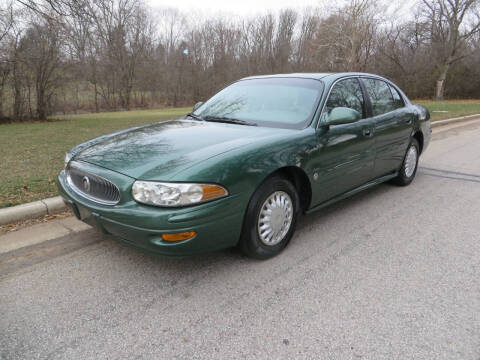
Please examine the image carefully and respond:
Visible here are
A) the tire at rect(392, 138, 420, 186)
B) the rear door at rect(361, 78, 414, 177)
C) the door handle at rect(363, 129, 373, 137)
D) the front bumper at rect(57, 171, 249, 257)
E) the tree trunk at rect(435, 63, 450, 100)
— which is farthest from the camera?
the tree trunk at rect(435, 63, 450, 100)

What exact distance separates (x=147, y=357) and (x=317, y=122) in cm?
233

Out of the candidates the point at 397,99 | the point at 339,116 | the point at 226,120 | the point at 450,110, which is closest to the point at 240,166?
the point at 226,120

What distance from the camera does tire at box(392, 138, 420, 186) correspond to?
4770 millimetres

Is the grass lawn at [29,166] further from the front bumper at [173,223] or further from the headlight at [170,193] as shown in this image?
→ the headlight at [170,193]

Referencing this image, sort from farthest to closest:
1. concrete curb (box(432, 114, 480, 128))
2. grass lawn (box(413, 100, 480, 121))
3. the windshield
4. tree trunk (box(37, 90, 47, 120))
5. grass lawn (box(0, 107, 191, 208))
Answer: tree trunk (box(37, 90, 47, 120)) < grass lawn (box(413, 100, 480, 121)) < concrete curb (box(432, 114, 480, 128)) < grass lawn (box(0, 107, 191, 208)) < the windshield

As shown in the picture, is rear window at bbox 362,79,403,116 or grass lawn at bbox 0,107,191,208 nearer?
rear window at bbox 362,79,403,116

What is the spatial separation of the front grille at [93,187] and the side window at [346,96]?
208 centimetres

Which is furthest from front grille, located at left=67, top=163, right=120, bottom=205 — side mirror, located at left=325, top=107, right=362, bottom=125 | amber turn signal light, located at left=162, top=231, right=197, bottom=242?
side mirror, located at left=325, top=107, right=362, bottom=125

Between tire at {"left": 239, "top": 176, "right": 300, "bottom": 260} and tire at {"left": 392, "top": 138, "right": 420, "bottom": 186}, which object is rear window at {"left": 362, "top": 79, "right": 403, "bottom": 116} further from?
tire at {"left": 239, "top": 176, "right": 300, "bottom": 260}

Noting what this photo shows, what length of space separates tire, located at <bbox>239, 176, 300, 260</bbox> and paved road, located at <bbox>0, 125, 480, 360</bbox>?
0.14 m

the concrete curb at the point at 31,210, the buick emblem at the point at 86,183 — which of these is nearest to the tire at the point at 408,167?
the buick emblem at the point at 86,183

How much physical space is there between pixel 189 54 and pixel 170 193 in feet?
136

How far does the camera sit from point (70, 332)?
2.07 metres

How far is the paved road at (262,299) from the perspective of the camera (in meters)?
1.96
